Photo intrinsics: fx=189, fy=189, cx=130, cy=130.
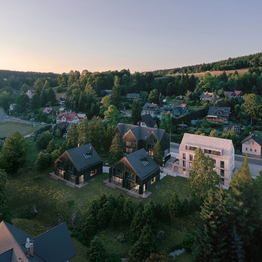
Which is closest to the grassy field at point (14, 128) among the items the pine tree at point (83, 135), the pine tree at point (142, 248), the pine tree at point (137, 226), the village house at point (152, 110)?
the pine tree at point (83, 135)

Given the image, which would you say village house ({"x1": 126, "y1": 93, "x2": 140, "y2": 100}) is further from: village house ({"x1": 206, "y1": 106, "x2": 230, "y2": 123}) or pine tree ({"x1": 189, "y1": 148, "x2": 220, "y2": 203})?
pine tree ({"x1": 189, "y1": 148, "x2": 220, "y2": 203})

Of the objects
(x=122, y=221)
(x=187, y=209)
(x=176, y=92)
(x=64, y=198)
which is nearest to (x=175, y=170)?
(x=187, y=209)

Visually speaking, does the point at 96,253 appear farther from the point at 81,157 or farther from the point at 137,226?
the point at 81,157

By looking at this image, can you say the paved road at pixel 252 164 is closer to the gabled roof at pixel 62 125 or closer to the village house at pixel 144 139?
the village house at pixel 144 139

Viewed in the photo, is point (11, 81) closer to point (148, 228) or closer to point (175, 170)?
point (175, 170)

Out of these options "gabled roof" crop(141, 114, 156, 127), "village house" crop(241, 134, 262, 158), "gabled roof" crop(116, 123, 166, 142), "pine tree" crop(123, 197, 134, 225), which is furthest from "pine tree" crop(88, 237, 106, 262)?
"gabled roof" crop(141, 114, 156, 127)

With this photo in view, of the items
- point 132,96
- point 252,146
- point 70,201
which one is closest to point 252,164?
point 252,146
